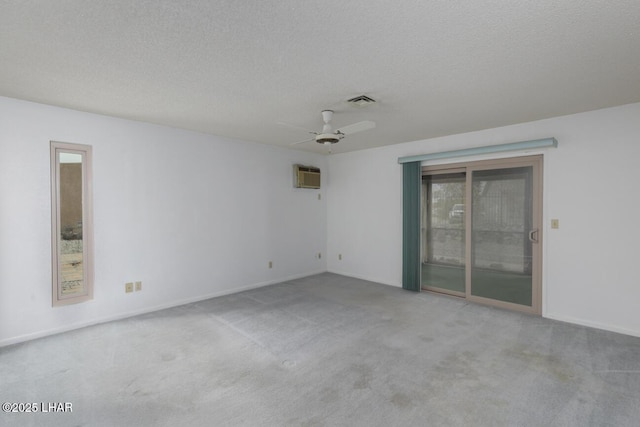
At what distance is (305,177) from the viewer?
19.0 ft

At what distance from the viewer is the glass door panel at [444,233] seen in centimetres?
469

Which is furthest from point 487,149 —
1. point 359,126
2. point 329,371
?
point 329,371

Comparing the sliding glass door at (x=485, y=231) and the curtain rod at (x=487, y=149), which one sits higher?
the curtain rod at (x=487, y=149)

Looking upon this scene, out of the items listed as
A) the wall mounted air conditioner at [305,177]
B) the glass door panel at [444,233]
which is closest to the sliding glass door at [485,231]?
the glass door panel at [444,233]

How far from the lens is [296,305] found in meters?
4.29

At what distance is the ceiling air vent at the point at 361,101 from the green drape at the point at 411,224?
2179 millimetres

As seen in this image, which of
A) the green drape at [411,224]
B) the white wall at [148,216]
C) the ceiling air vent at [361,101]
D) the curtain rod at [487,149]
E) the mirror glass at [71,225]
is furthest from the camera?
the green drape at [411,224]

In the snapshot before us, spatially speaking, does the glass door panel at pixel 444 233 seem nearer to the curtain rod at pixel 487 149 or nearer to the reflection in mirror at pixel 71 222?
the curtain rod at pixel 487 149

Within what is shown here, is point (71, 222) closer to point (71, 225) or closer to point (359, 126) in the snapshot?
point (71, 225)

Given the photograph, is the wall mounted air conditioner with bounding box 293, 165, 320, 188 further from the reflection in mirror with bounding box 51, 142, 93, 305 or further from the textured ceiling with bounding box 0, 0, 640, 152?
the reflection in mirror with bounding box 51, 142, 93, 305

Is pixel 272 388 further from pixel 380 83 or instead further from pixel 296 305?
pixel 380 83

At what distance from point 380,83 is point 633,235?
10.6 ft

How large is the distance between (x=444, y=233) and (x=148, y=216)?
4.38 meters

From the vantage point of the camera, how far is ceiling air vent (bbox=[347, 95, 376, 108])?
2.99 m
